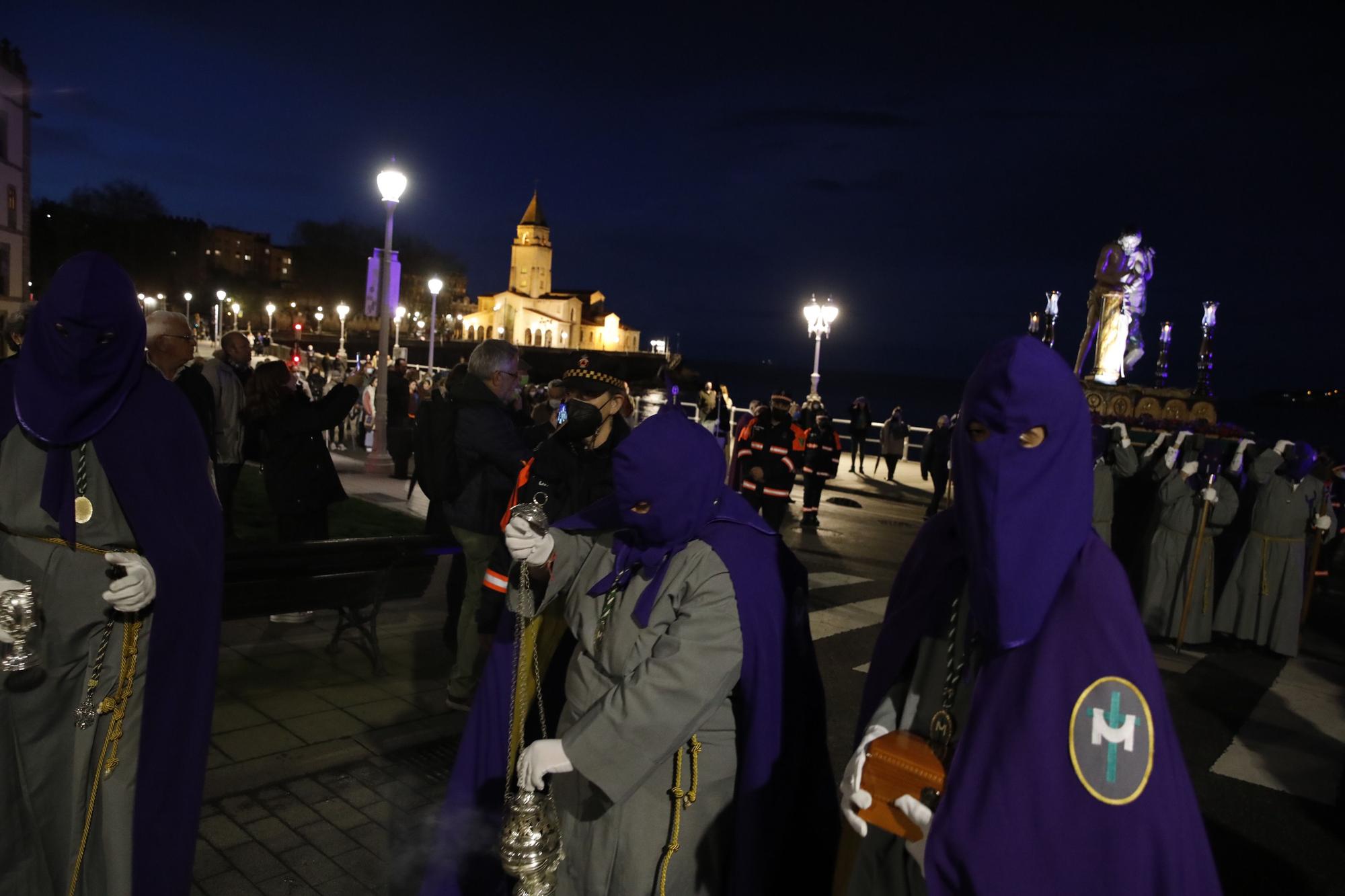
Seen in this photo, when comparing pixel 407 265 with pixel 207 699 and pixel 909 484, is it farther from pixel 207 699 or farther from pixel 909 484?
pixel 207 699

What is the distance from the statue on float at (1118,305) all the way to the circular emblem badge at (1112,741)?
62.1 ft

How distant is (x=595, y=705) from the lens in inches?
97.7

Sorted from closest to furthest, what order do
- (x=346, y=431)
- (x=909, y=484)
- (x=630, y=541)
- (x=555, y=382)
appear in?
(x=630, y=541) < (x=555, y=382) < (x=346, y=431) < (x=909, y=484)

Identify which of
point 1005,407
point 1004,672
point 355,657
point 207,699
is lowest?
point 355,657

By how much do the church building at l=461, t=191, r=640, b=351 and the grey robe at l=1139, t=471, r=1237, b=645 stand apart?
114706 millimetres

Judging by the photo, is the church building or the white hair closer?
the white hair

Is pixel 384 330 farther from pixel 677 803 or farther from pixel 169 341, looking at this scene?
pixel 677 803

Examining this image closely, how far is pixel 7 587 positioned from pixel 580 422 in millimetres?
2508

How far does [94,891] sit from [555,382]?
226 inches

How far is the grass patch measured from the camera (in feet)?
34.3

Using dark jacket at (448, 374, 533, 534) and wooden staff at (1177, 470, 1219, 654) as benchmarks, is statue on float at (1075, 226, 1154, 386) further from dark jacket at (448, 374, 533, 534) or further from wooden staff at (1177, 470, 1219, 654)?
dark jacket at (448, 374, 533, 534)

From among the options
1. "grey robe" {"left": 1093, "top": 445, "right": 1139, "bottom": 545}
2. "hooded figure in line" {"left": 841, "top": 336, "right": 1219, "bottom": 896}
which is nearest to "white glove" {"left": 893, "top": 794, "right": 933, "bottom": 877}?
"hooded figure in line" {"left": 841, "top": 336, "right": 1219, "bottom": 896}

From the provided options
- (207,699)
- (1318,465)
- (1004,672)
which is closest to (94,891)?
(207,699)

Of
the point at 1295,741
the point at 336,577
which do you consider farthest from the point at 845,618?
the point at 336,577
